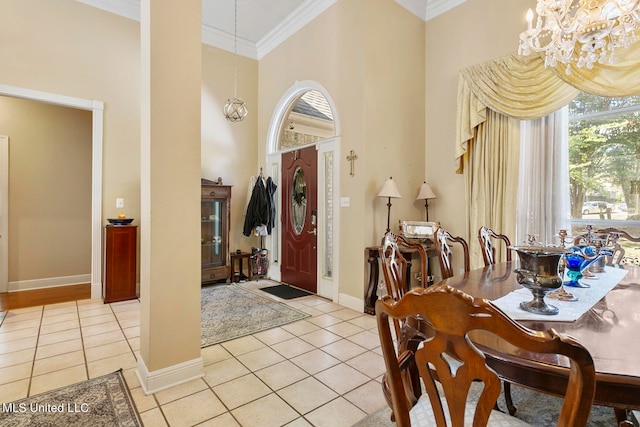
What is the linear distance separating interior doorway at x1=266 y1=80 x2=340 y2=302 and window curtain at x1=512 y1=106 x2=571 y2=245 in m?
2.06

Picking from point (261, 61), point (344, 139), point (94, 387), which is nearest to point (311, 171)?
point (344, 139)

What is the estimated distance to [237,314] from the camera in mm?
3477

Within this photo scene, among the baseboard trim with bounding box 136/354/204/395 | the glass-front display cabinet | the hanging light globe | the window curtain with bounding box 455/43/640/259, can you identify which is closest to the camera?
the baseboard trim with bounding box 136/354/204/395

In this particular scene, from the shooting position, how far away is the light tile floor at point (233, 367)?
1.84 m

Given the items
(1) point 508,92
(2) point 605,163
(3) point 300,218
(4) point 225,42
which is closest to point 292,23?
(4) point 225,42

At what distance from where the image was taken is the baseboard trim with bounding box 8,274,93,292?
4328 mm

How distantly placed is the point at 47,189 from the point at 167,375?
413 centimetres

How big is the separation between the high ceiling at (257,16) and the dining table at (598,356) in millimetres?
4086

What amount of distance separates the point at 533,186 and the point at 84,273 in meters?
6.30

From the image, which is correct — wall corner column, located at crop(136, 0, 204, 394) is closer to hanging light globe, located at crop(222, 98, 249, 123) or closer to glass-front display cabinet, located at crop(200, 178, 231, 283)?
hanging light globe, located at crop(222, 98, 249, 123)

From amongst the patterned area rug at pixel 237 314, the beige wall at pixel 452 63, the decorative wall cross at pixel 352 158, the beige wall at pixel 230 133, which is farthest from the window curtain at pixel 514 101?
the beige wall at pixel 230 133

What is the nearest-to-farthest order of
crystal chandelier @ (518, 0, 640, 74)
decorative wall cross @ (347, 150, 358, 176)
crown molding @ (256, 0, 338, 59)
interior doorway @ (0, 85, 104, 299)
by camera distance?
crystal chandelier @ (518, 0, 640, 74), decorative wall cross @ (347, 150, 358, 176), interior doorway @ (0, 85, 104, 299), crown molding @ (256, 0, 338, 59)

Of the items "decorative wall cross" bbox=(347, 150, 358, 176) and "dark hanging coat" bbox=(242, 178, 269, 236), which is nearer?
"decorative wall cross" bbox=(347, 150, 358, 176)

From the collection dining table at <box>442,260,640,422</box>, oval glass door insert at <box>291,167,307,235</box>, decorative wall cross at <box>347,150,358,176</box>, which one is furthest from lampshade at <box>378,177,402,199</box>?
dining table at <box>442,260,640,422</box>
